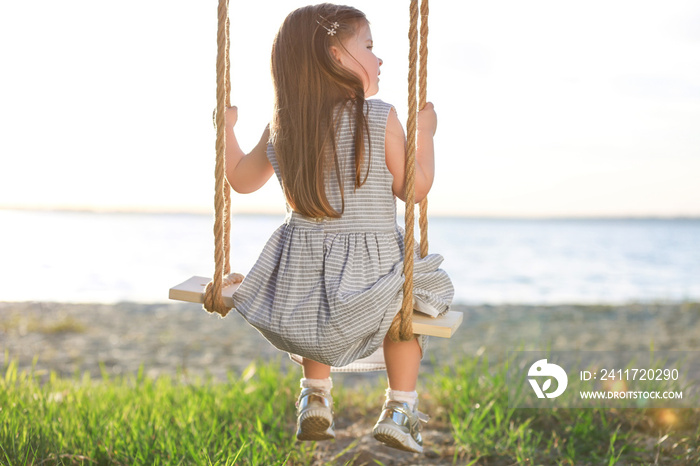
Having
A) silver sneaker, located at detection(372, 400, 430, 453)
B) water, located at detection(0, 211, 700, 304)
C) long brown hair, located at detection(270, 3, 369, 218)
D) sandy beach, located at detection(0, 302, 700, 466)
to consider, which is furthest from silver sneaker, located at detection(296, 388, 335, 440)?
water, located at detection(0, 211, 700, 304)

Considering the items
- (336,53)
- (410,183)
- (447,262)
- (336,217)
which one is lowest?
(447,262)

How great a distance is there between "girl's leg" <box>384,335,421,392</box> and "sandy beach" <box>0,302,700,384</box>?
298 cm

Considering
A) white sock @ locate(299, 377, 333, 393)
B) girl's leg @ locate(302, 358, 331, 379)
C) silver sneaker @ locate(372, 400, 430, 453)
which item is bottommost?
silver sneaker @ locate(372, 400, 430, 453)

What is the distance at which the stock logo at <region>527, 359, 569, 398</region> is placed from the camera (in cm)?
287

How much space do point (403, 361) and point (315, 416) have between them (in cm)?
33

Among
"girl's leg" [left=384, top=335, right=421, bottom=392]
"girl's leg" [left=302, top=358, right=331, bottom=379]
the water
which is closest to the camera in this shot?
"girl's leg" [left=384, top=335, right=421, bottom=392]

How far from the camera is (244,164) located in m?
2.12

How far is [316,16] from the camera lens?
76.2 inches

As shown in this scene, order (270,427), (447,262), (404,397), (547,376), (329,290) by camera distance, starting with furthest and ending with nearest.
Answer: (447,262), (547,376), (270,427), (404,397), (329,290)

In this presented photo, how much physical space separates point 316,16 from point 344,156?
1.43 ft

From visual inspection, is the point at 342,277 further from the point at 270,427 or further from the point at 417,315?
the point at 270,427

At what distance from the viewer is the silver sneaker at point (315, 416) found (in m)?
2.01

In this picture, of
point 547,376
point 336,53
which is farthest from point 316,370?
point 547,376

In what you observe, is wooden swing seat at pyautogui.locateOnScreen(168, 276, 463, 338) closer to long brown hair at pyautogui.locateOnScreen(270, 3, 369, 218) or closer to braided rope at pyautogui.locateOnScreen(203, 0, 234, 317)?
braided rope at pyautogui.locateOnScreen(203, 0, 234, 317)
